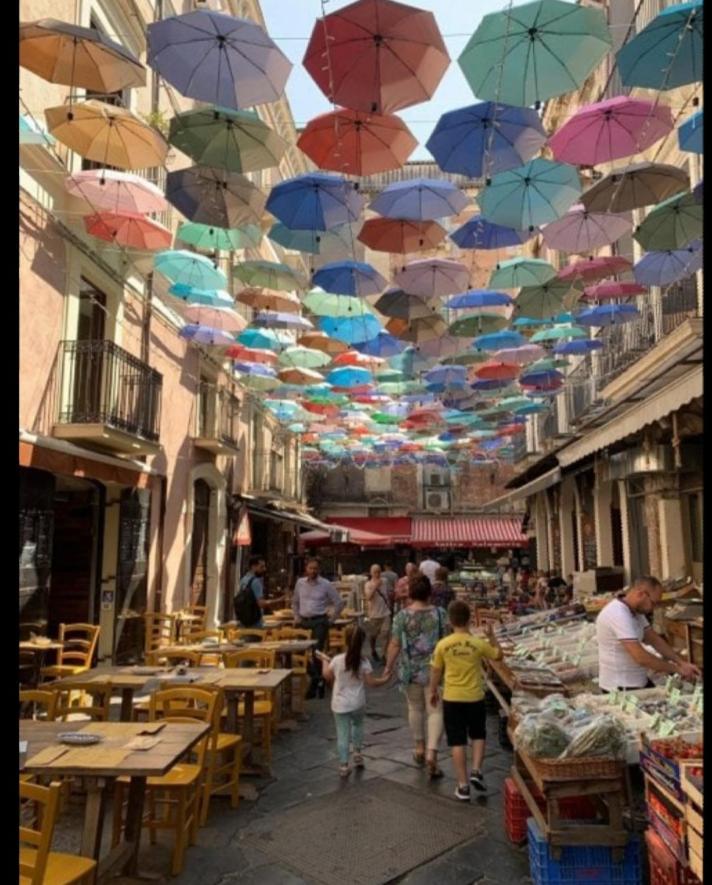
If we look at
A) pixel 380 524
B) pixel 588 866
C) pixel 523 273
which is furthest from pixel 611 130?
pixel 380 524

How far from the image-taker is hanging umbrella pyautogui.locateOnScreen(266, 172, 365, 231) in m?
7.66

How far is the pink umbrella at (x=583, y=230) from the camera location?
27.5 feet

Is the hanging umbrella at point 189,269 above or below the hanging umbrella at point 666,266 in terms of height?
above

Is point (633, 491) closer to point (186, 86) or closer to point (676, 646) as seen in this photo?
point (676, 646)

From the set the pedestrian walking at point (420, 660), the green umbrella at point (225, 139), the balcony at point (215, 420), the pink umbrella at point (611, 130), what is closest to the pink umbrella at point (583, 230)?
the pink umbrella at point (611, 130)

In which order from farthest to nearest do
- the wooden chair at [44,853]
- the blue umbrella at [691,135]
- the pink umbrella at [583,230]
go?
the pink umbrella at [583,230] < the blue umbrella at [691,135] < the wooden chair at [44,853]

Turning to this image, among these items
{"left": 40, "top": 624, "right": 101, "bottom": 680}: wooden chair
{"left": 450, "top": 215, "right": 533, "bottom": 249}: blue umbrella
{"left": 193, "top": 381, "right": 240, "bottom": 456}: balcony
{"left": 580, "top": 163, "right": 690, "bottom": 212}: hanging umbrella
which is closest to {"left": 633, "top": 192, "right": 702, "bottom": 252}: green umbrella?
{"left": 580, "top": 163, "right": 690, "bottom": 212}: hanging umbrella

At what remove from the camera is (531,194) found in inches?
299

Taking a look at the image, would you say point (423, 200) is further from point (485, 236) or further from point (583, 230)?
point (583, 230)

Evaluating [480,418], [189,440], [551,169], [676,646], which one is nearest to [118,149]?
[551,169]

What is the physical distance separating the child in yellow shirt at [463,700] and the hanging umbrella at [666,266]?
18.4ft

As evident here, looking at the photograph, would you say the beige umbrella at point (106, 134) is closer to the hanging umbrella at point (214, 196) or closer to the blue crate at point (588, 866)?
the hanging umbrella at point (214, 196)

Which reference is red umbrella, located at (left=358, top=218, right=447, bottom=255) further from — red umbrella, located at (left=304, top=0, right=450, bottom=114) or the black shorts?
the black shorts

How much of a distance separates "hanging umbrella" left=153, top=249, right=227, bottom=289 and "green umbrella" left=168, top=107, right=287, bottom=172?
12.1 ft
